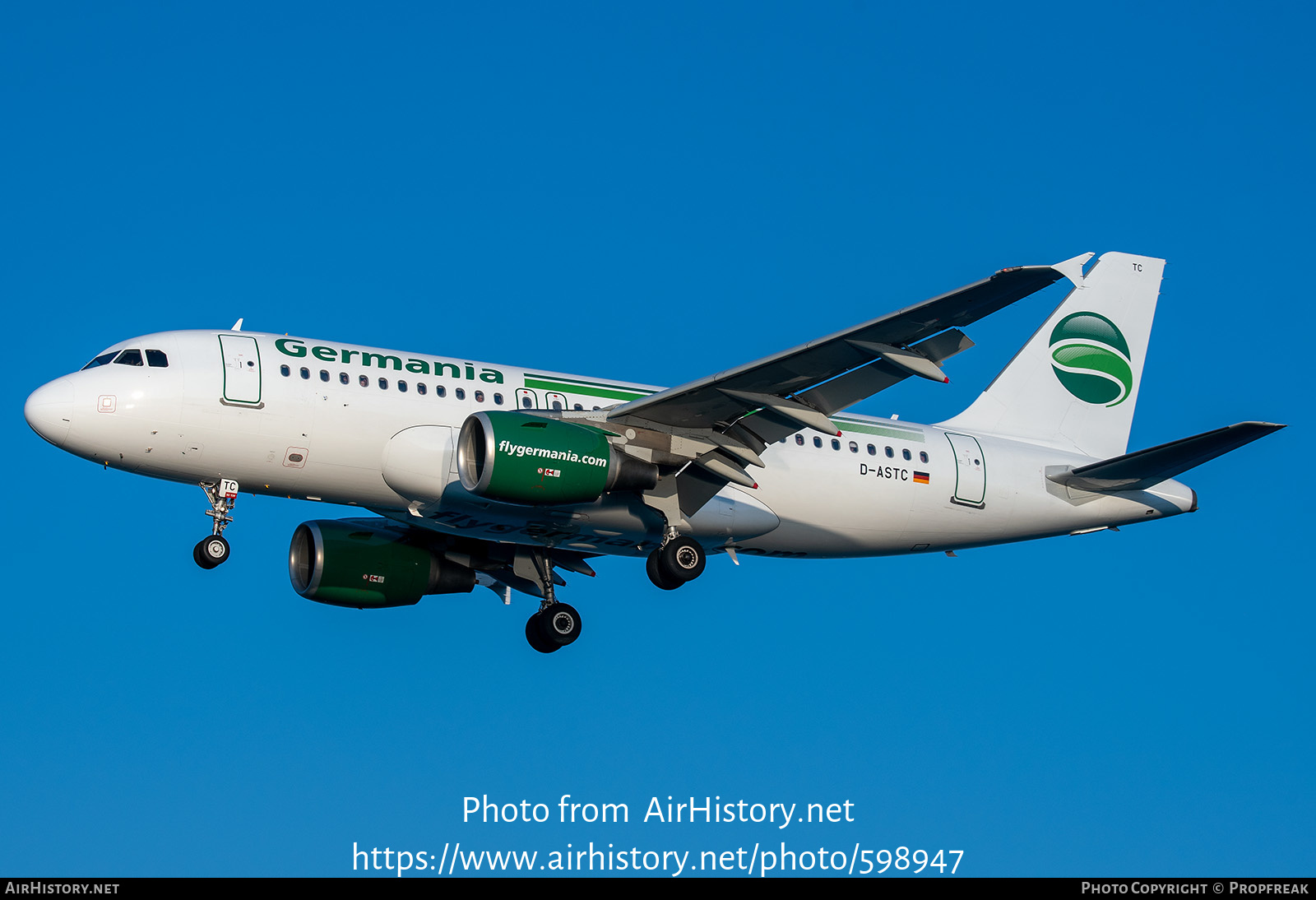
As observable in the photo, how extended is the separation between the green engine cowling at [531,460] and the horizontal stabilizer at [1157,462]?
11.3m

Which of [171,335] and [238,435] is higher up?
[171,335]

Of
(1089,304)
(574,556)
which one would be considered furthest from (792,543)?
(1089,304)

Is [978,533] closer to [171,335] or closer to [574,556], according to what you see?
[574,556]

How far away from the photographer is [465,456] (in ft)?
90.3

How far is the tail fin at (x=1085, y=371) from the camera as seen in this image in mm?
35750

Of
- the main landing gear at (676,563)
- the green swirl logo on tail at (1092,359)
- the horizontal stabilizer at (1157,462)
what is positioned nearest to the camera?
the horizontal stabilizer at (1157,462)

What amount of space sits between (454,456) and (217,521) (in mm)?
4584

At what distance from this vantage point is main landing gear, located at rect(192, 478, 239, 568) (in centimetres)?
2784

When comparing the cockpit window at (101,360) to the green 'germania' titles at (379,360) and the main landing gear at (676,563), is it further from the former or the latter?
the main landing gear at (676,563)

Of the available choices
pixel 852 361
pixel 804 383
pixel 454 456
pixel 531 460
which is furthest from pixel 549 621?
pixel 852 361

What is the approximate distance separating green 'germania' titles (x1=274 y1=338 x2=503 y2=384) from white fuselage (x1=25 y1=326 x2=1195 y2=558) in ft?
0.12

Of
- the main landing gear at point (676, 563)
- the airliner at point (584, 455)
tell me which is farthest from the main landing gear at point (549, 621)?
the main landing gear at point (676, 563)

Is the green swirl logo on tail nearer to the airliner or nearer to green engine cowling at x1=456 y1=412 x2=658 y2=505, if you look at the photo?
the airliner
